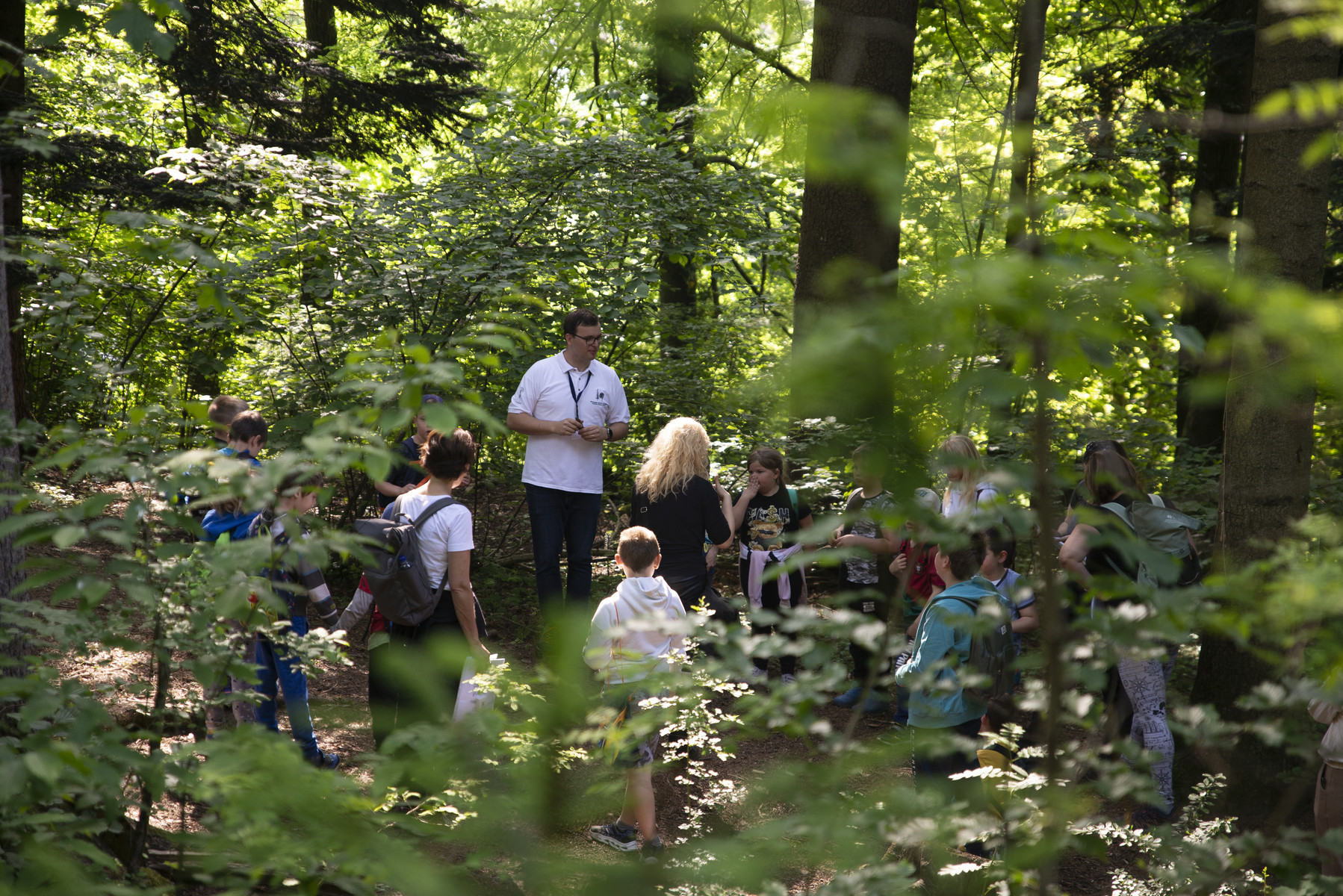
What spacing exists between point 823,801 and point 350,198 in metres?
7.08

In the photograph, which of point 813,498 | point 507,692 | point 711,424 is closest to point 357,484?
point 711,424

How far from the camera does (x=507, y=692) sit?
1.95 m

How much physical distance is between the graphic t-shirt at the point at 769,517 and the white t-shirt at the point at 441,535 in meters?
2.40

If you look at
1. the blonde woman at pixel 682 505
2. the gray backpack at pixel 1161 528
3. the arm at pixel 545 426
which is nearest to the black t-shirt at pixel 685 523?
the blonde woman at pixel 682 505

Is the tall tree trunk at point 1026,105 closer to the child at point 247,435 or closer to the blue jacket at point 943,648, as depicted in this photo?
the blue jacket at point 943,648

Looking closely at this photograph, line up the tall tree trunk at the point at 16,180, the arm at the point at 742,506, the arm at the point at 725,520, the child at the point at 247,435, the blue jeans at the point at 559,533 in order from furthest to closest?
1. the tall tree trunk at the point at 16,180
2. the arm at the point at 742,506
3. the blue jeans at the point at 559,533
4. the arm at the point at 725,520
5. the child at the point at 247,435

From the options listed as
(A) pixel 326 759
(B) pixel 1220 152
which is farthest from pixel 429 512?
(B) pixel 1220 152

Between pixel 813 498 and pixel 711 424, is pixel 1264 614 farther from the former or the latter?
pixel 711 424

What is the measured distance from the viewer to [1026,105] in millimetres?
1454

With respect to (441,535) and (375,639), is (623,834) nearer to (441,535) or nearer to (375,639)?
(375,639)

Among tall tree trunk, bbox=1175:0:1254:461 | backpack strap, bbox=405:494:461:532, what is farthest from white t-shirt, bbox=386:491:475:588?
tall tree trunk, bbox=1175:0:1254:461

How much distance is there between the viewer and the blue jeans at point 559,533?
6.00 metres

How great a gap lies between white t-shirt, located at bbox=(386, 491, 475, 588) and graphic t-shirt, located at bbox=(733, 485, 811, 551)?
2.40 m

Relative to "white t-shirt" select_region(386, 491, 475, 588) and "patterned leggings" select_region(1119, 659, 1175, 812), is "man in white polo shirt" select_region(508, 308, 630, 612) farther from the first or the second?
"patterned leggings" select_region(1119, 659, 1175, 812)
